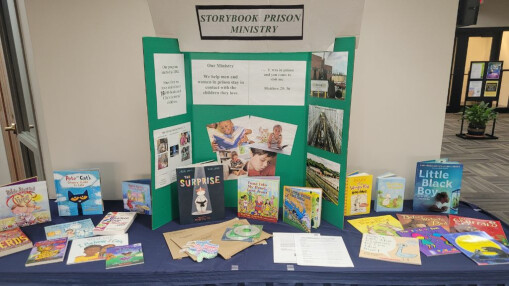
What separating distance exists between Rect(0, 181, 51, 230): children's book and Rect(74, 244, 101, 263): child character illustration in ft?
1.37

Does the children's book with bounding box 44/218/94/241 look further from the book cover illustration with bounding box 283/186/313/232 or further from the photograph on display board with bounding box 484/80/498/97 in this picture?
the photograph on display board with bounding box 484/80/498/97

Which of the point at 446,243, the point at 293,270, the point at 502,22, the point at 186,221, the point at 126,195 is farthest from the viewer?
the point at 502,22

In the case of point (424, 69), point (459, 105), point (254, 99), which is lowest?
point (459, 105)

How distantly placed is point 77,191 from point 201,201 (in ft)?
2.14

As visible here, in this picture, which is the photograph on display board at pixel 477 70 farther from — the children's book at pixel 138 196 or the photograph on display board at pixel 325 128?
the children's book at pixel 138 196

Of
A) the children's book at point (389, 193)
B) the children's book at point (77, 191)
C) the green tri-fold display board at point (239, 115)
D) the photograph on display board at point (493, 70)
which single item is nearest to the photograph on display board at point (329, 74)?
the green tri-fold display board at point (239, 115)

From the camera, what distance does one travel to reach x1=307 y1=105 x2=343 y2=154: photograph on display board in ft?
5.31

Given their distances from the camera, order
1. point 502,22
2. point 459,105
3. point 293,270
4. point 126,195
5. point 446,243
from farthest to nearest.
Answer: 1. point 459,105
2. point 502,22
3. point 126,195
4. point 446,243
5. point 293,270

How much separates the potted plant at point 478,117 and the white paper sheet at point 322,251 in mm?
6389

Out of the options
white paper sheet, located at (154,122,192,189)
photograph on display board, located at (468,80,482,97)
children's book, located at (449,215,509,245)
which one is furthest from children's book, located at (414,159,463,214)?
photograph on display board, located at (468,80,482,97)

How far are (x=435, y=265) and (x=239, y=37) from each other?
130cm

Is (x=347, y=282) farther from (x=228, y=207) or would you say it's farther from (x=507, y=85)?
(x=507, y=85)

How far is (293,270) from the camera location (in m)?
1.36

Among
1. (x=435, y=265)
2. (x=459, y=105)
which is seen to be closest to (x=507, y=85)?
(x=459, y=105)
